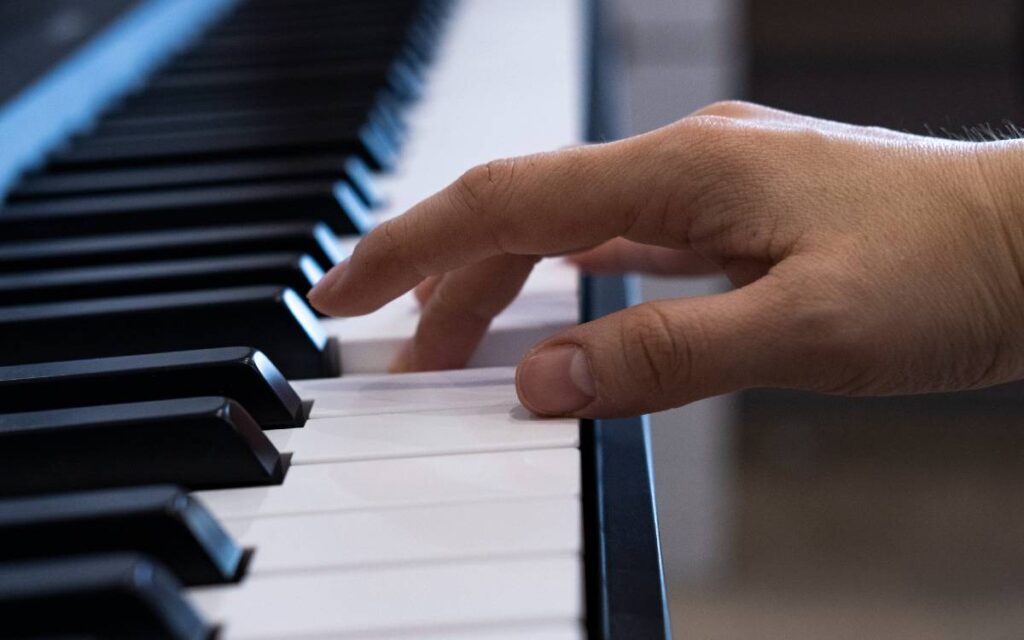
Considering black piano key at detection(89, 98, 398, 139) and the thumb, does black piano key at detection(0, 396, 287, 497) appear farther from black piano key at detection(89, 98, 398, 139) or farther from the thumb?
black piano key at detection(89, 98, 398, 139)

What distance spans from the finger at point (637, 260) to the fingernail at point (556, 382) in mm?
302

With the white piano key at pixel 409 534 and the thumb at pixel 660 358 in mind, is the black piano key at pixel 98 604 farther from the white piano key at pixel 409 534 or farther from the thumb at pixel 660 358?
the thumb at pixel 660 358

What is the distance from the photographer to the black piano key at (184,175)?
42.0 inches

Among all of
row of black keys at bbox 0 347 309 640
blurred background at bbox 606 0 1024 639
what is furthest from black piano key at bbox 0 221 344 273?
blurred background at bbox 606 0 1024 639

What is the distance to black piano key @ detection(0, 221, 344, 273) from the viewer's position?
92 cm

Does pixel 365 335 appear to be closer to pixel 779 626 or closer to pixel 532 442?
pixel 532 442

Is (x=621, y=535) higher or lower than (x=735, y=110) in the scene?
lower

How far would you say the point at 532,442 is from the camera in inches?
25.5

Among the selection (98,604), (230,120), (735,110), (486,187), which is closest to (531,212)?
(486,187)

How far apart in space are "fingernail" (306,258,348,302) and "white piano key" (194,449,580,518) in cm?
18

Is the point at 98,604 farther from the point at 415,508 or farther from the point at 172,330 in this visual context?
the point at 172,330

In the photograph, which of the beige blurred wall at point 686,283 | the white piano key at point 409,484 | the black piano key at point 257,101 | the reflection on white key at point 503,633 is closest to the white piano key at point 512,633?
the reflection on white key at point 503,633

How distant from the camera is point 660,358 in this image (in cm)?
67

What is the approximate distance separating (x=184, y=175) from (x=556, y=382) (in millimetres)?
564
